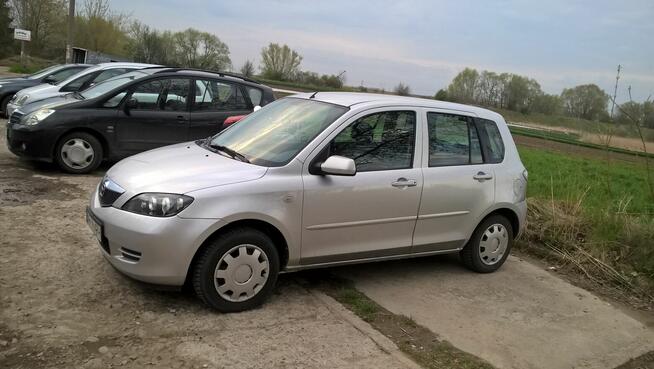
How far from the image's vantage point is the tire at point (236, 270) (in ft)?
13.3

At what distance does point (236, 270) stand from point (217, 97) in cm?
546

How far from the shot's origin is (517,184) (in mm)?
5875

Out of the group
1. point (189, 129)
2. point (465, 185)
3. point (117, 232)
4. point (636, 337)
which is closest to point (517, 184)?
point (465, 185)

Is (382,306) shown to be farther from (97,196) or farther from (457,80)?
(457,80)

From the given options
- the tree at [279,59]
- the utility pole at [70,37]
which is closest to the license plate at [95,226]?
the utility pole at [70,37]

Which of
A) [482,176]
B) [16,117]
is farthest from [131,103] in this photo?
[482,176]

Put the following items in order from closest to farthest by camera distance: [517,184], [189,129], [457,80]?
[517,184], [189,129], [457,80]

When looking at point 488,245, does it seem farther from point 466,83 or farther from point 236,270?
point 466,83

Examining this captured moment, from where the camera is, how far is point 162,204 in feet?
13.0

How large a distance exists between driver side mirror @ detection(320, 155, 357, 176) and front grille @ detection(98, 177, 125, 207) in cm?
154

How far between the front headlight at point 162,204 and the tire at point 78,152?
475cm

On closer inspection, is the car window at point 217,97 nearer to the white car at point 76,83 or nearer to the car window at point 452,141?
the white car at point 76,83

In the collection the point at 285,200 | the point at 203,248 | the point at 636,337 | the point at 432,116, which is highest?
the point at 432,116

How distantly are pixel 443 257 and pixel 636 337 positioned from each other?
2.08 m
